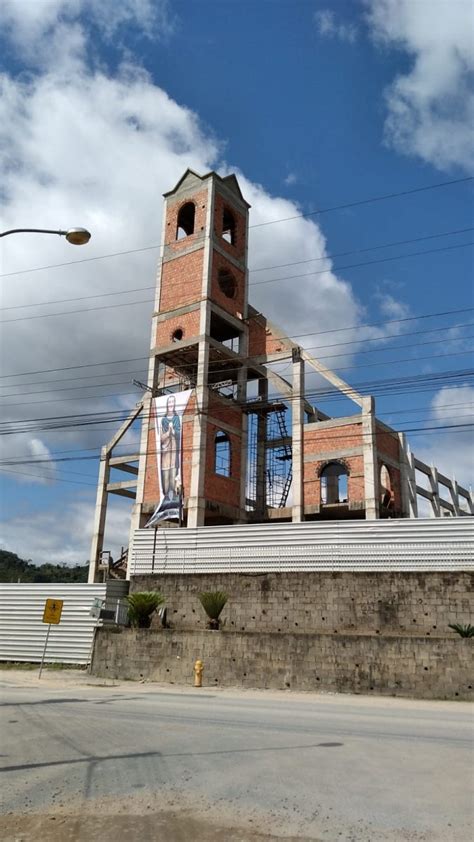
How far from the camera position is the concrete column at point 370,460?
3052 centimetres

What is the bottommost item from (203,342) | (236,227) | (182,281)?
(203,342)

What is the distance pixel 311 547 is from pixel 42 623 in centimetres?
1224

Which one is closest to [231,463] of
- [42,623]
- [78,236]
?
[42,623]

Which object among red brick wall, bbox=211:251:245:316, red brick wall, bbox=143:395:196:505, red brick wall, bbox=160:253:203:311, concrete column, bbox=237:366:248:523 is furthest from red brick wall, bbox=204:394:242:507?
red brick wall, bbox=160:253:203:311

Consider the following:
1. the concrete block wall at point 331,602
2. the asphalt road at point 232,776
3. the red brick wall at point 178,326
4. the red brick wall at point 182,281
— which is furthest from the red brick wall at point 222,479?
the asphalt road at point 232,776

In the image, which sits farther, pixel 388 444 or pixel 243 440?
pixel 243 440

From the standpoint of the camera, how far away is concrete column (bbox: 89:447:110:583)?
1497 inches

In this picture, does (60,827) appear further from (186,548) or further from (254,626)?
(186,548)

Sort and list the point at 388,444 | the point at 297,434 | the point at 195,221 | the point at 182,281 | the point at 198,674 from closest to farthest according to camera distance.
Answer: the point at 198,674, the point at 297,434, the point at 388,444, the point at 182,281, the point at 195,221

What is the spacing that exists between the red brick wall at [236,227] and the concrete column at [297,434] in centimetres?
848

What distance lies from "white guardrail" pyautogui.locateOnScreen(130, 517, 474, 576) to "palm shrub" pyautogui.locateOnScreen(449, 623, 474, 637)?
2.30 meters

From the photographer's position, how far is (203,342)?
34.5 meters

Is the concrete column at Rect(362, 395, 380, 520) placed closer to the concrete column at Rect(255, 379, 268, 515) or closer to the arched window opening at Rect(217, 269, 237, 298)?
the concrete column at Rect(255, 379, 268, 515)

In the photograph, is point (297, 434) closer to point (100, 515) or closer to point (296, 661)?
point (100, 515)
